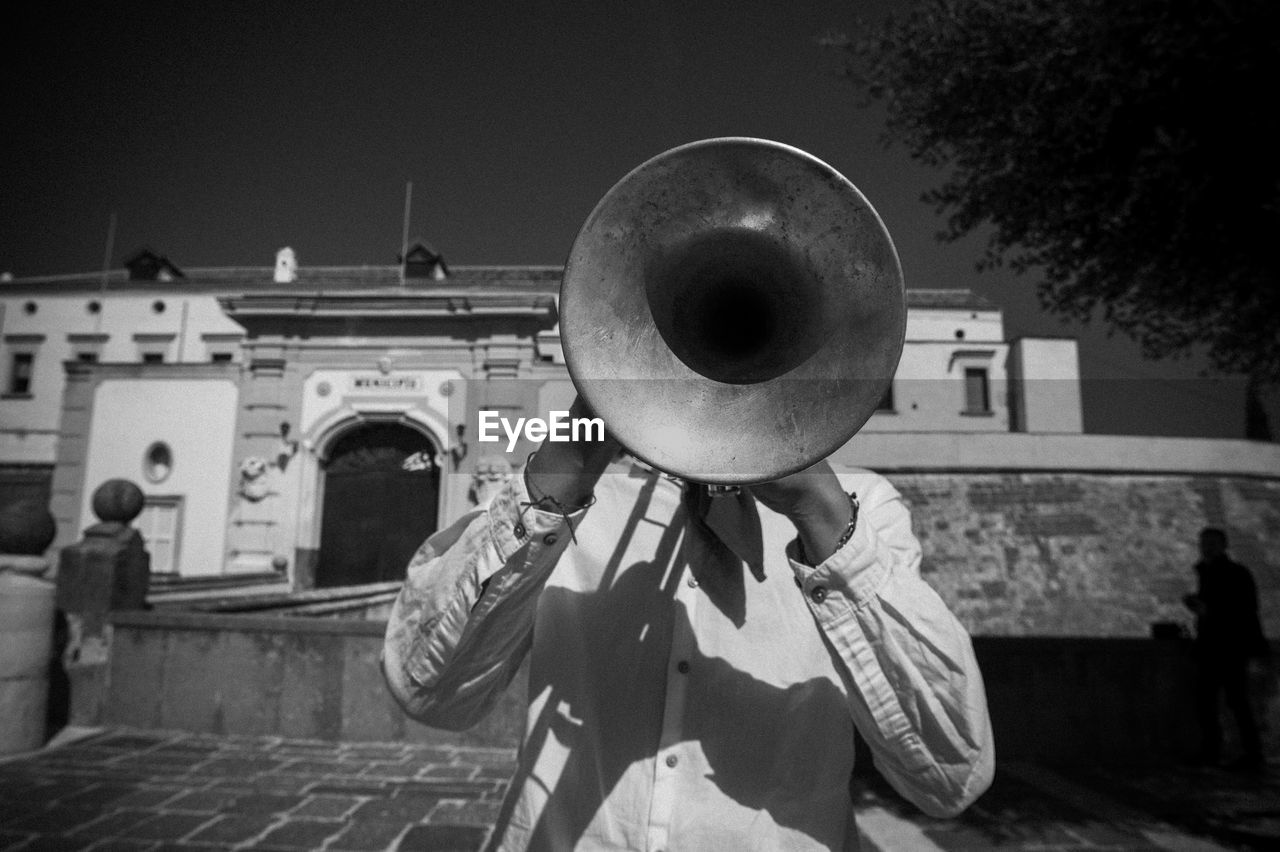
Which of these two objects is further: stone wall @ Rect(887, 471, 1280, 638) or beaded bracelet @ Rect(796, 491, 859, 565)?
stone wall @ Rect(887, 471, 1280, 638)

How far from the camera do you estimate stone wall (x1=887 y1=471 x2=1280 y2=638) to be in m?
13.8

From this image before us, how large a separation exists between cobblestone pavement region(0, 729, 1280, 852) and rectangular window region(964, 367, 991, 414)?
72.6 feet

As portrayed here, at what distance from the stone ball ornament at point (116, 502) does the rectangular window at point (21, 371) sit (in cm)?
2350

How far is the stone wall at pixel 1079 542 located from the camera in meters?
13.8

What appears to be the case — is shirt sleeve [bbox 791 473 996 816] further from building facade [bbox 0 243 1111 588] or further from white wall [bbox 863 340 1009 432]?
white wall [bbox 863 340 1009 432]

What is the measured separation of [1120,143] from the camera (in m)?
5.21

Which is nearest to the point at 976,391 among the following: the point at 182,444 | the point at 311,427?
the point at 311,427

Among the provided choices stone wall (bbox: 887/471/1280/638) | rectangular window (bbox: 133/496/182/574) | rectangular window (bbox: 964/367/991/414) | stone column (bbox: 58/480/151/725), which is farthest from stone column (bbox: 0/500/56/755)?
rectangular window (bbox: 964/367/991/414)

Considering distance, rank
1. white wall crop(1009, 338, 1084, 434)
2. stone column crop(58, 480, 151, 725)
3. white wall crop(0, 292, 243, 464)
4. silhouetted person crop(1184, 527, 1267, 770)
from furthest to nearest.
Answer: white wall crop(1009, 338, 1084, 434) < white wall crop(0, 292, 243, 464) < stone column crop(58, 480, 151, 725) < silhouetted person crop(1184, 527, 1267, 770)

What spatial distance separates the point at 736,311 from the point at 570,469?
44cm

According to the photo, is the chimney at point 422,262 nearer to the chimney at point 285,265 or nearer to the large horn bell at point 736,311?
the chimney at point 285,265

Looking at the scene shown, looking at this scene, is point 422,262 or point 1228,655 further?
point 422,262

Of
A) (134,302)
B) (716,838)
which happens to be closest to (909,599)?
(716,838)

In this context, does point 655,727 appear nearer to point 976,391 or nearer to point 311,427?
point 311,427
